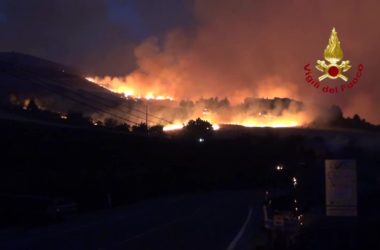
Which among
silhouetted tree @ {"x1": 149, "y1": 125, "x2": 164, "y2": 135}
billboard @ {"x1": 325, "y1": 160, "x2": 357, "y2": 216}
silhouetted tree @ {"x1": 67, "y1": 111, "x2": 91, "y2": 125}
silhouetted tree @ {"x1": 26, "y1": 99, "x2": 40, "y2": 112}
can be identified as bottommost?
billboard @ {"x1": 325, "y1": 160, "x2": 357, "y2": 216}

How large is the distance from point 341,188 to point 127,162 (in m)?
65.1

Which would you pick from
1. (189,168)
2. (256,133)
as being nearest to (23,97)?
(189,168)

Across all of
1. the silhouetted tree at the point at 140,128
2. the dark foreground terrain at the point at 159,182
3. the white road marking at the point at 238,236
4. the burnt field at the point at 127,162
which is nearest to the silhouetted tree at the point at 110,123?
the silhouetted tree at the point at 140,128

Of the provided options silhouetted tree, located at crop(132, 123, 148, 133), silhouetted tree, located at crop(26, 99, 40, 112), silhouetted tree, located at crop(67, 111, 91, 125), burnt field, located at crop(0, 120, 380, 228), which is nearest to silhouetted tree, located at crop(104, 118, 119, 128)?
silhouetted tree, located at crop(132, 123, 148, 133)

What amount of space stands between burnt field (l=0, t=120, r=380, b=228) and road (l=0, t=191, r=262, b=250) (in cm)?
453

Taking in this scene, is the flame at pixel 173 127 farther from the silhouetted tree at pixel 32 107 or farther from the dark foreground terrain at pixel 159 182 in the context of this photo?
the silhouetted tree at pixel 32 107

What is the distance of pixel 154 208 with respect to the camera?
5447 centimetres

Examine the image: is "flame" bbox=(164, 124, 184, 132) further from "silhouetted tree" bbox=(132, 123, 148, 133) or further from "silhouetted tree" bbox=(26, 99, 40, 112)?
"silhouetted tree" bbox=(26, 99, 40, 112)

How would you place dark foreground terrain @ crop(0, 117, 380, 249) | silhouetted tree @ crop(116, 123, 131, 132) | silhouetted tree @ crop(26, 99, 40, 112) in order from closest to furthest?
dark foreground terrain @ crop(0, 117, 380, 249), silhouetted tree @ crop(26, 99, 40, 112), silhouetted tree @ crop(116, 123, 131, 132)

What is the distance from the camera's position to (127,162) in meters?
79.4

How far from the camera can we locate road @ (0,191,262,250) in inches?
1068

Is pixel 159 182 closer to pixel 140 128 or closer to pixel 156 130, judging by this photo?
pixel 140 128

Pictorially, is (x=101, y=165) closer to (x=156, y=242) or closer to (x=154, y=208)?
(x=154, y=208)

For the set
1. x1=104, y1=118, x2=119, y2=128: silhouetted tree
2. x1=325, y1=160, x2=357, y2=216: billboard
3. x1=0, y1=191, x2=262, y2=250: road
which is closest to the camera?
x1=325, y1=160, x2=357, y2=216: billboard
